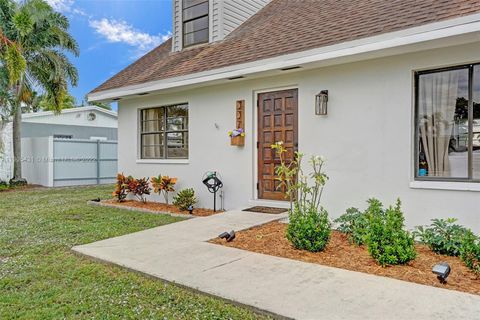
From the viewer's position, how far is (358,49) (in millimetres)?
5512

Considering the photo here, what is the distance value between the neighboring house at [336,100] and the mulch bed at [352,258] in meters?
1.20

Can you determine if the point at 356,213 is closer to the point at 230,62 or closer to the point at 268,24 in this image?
the point at 230,62

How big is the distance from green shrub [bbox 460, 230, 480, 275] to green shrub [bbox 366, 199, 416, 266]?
495 millimetres

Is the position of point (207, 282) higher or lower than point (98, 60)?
lower

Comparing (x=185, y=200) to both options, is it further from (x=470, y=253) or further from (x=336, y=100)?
(x=470, y=253)

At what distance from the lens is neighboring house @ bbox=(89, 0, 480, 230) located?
5.16 m

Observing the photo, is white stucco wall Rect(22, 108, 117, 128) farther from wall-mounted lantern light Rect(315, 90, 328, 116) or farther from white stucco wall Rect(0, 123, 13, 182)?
wall-mounted lantern light Rect(315, 90, 328, 116)

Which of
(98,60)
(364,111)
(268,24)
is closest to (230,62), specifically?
(268,24)

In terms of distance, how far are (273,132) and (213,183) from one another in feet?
5.83

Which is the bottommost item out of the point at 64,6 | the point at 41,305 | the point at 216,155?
the point at 41,305

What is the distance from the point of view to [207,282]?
3520 millimetres

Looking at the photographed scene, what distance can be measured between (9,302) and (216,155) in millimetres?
5295

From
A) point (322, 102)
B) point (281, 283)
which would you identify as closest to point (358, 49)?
point (322, 102)

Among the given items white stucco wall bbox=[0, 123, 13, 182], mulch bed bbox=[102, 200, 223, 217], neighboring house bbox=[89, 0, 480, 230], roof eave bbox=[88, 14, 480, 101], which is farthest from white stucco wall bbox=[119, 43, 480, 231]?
white stucco wall bbox=[0, 123, 13, 182]
